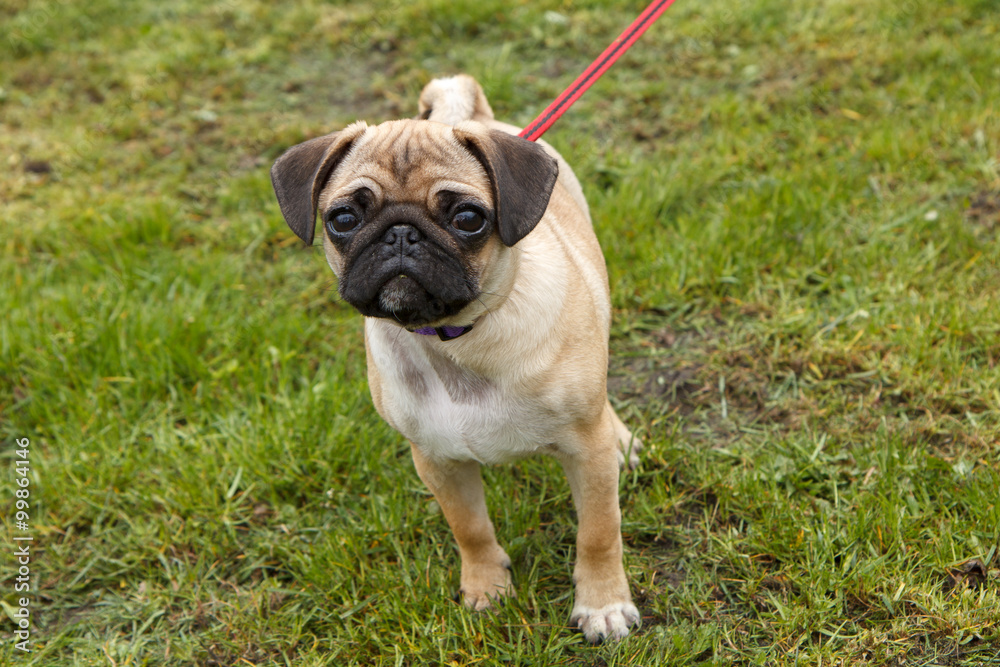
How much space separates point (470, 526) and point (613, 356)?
1663 mm

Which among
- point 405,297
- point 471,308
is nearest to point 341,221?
point 405,297

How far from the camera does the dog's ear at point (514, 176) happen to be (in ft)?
9.04

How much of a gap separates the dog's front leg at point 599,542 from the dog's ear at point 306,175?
1307mm

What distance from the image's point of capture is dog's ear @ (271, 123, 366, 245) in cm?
291

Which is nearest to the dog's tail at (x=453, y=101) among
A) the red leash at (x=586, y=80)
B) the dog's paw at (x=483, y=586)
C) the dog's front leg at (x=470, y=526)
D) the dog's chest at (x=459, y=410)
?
the red leash at (x=586, y=80)

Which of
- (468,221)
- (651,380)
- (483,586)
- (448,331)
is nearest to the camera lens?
(468,221)

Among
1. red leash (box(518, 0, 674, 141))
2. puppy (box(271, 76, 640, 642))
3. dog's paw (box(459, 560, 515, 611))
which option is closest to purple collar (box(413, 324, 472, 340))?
puppy (box(271, 76, 640, 642))

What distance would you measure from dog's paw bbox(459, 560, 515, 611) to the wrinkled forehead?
171 centimetres

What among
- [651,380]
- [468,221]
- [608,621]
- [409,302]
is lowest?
[608,621]

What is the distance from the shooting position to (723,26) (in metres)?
7.30

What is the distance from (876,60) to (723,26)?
1.33m

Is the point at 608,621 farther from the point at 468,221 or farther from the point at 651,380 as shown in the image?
the point at 468,221

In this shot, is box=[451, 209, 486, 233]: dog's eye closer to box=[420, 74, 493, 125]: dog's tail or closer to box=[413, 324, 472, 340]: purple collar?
box=[413, 324, 472, 340]: purple collar

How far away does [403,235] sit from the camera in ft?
8.90
